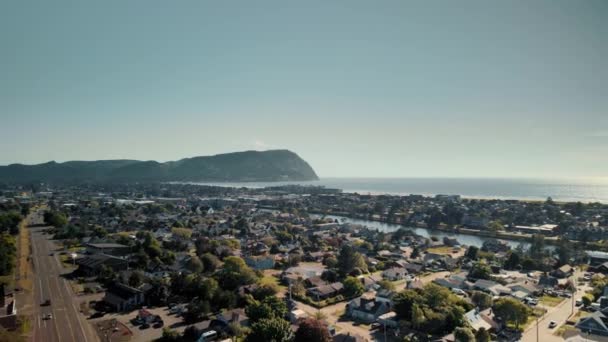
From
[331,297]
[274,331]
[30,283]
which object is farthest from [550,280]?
[30,283]

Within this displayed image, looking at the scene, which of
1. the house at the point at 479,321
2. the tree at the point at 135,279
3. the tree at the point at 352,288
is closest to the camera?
the house at the point at 479,321

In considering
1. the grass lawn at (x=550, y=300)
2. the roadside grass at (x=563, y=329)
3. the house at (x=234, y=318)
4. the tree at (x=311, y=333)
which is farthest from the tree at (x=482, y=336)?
the house at (x=234, y=318)

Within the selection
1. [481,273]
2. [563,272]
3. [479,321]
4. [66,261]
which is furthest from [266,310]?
[563,272]

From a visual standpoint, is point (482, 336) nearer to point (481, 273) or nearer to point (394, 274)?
point (481, 273)

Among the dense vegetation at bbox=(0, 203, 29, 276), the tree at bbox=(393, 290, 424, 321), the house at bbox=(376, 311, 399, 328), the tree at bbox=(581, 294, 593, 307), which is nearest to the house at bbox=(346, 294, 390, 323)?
the house at bbox=(376, 311, 399, 328)

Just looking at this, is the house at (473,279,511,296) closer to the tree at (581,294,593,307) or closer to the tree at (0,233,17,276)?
the tree at (581,294,593,307)

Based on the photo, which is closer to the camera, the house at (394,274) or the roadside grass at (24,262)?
the roadside grass at (24,262)

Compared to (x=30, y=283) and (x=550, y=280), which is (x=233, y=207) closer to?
(x=30, y=283)

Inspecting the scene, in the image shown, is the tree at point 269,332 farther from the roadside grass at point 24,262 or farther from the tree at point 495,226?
the tree at point 495,226
